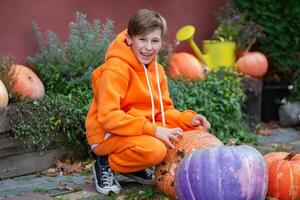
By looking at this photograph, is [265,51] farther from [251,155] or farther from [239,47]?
[251,155]

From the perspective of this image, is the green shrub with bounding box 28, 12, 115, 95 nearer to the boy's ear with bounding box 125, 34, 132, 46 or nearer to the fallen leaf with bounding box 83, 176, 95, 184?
the fallen leaf with bounding box 83, 176, 95, 184

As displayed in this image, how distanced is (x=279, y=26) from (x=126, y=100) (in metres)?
3.77

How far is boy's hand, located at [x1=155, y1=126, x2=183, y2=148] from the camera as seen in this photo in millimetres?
4078

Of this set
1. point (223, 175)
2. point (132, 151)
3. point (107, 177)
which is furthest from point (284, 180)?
point (107, 177)

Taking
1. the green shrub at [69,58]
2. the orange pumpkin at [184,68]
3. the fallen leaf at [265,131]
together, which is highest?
the green shrub at [69,58]

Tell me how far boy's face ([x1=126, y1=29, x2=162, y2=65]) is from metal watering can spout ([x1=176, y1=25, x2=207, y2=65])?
8.87ft

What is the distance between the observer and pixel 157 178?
4.20m

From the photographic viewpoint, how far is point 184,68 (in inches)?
258

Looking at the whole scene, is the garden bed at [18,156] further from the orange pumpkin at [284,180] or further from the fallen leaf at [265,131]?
the fallen leaf at [265,131]

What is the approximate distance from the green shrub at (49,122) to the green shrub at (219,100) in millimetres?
1082

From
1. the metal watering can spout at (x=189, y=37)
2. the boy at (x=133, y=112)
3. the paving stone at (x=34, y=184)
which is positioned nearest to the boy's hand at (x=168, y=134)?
the boy at (x=133, y=112)

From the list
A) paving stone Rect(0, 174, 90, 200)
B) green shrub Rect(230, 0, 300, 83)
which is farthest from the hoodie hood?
green shrub Rect(230, 0, 300, 83)

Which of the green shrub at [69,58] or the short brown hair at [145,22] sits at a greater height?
the short brown hair at [145,22]

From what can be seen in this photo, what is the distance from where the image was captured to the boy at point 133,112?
13.5ft
